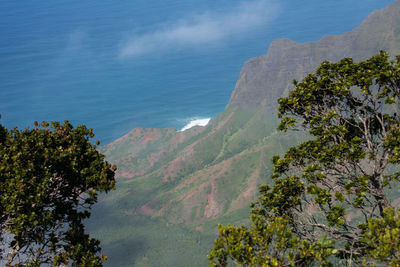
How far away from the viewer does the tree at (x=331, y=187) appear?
60.8 ft

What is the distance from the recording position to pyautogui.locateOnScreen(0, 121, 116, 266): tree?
22359 millimetres

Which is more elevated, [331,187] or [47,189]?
[47,189]

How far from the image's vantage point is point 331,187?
23.2m

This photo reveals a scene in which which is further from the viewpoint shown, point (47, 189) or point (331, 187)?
point (47, 189)

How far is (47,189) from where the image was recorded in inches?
959

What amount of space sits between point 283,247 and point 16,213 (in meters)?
17.0

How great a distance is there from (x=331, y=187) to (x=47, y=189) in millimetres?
20258

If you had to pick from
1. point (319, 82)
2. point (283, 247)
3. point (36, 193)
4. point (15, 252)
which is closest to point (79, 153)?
point (36, 193)

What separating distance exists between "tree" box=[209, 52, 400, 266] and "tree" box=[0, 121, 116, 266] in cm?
1142

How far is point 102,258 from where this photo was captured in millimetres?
24469

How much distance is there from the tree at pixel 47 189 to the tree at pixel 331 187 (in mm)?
11417

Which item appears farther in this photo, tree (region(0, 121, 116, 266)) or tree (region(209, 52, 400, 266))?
tree (region(0, 121, 116, 266))

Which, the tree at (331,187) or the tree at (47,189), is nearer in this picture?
the tree at (331,187)

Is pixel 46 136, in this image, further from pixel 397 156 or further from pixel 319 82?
pixel 397 156
